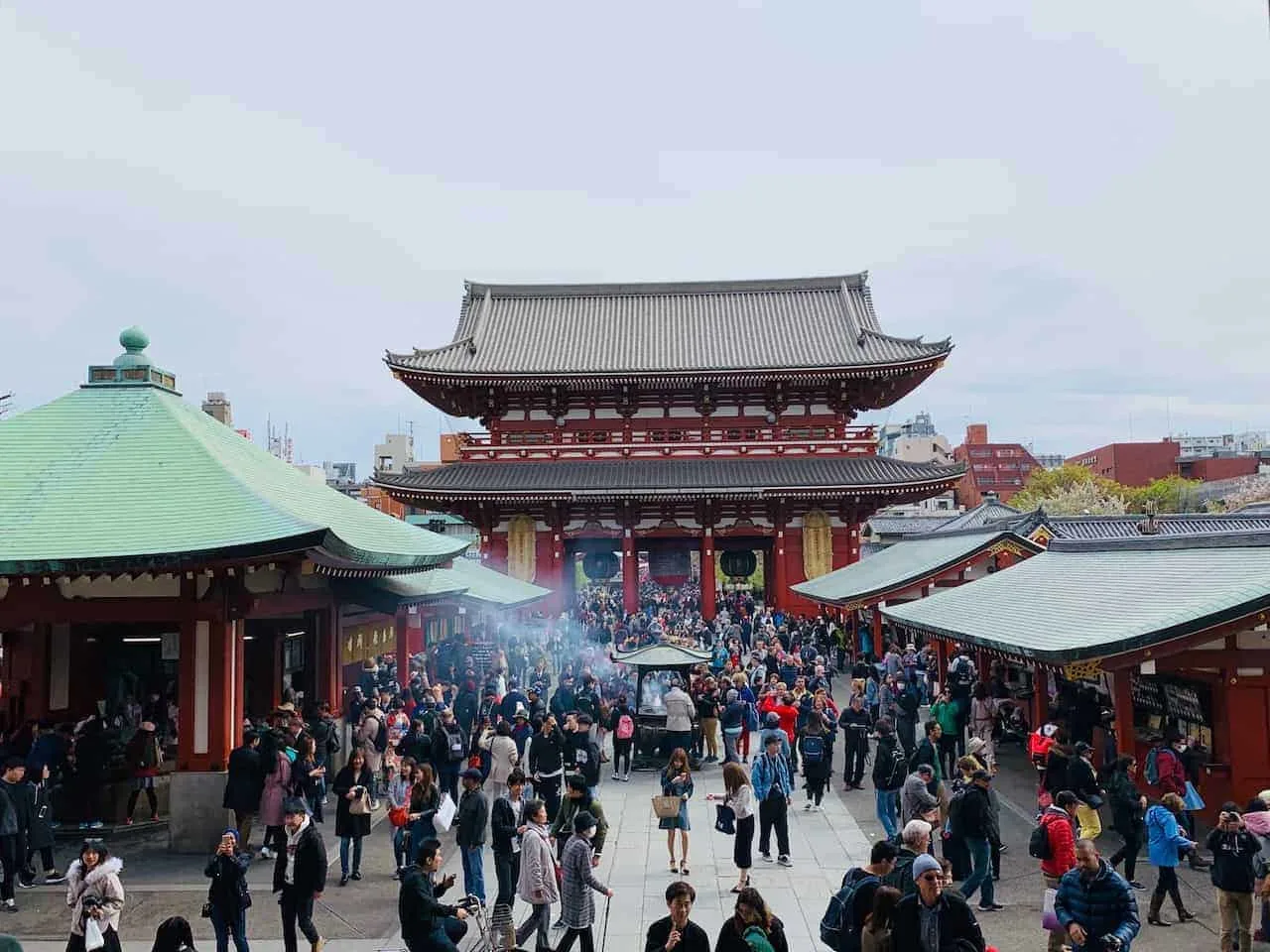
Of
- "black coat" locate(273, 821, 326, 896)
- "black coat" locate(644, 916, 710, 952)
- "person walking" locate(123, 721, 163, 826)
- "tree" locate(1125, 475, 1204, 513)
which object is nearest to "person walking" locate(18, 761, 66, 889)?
"person walking" locate(123, 721, 163, 826)

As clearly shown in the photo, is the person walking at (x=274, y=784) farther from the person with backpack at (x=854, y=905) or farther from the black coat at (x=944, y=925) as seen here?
the black coat at (x=944, y=925)

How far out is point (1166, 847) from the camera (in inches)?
357

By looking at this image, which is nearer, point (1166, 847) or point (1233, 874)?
point (1233, 874)

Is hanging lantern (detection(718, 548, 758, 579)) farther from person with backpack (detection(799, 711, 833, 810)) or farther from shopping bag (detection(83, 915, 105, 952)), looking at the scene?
shopping bag (detection(83, 915, 105, 952))

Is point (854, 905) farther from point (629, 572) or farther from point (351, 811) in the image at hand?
point (629, 572)

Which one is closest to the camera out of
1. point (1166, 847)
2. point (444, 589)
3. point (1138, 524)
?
point (1166, 847)

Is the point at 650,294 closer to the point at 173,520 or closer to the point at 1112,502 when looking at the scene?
the point at 173,520

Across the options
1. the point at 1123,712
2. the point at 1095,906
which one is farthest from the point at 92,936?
the point at 1123,712

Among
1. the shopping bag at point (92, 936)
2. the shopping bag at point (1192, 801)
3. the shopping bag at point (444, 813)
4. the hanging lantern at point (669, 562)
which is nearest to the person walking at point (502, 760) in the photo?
the shopping bag at point (444, 813)

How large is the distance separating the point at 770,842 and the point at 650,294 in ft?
121

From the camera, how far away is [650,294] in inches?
1831

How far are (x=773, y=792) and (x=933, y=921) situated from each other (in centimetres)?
512

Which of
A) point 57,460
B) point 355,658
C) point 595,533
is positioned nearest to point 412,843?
point 57,460

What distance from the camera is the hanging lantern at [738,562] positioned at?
39094mm
